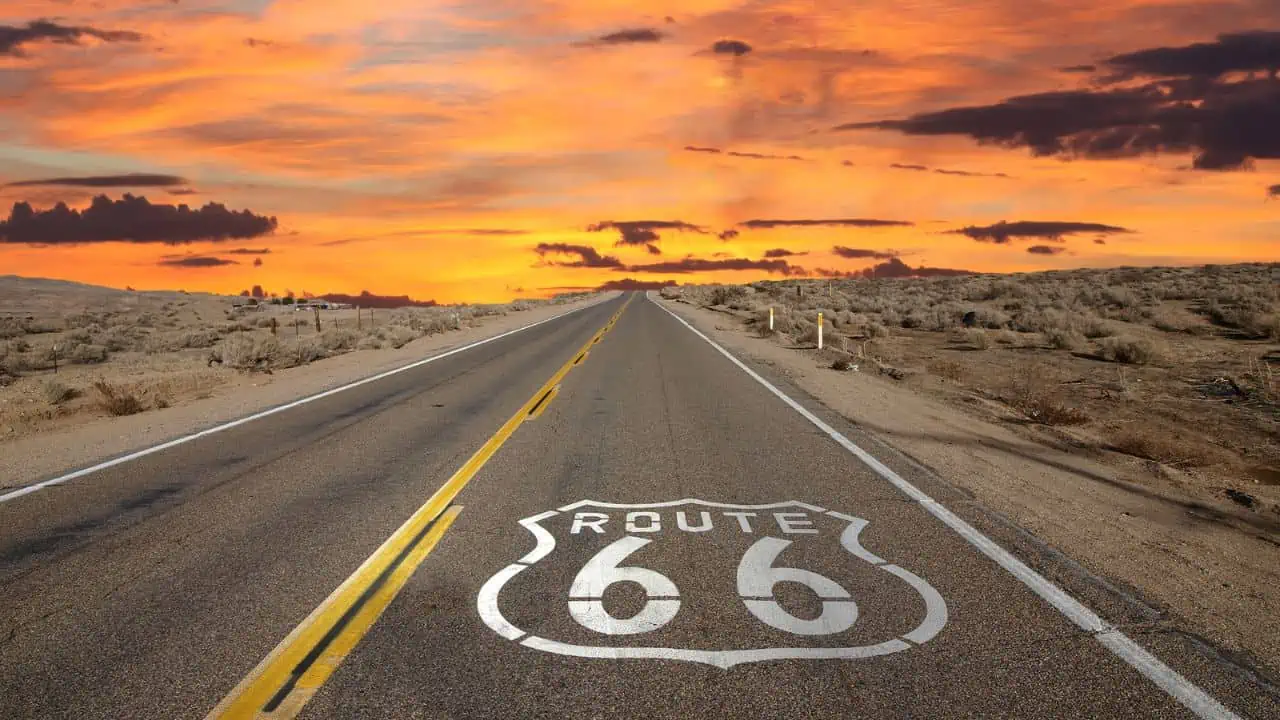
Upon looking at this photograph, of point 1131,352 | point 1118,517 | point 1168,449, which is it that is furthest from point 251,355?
point 1131,352

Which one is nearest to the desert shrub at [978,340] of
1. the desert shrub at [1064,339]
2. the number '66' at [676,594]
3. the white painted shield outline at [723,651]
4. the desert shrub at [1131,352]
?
the desert shrub at [1064,339]

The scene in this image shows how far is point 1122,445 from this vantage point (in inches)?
416

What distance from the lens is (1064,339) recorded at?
24312 mm

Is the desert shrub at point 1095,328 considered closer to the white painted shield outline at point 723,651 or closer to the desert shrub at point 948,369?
the desert shrub at point 948,369

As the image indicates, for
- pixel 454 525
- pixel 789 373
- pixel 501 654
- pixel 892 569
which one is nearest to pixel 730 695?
pixel 501 654

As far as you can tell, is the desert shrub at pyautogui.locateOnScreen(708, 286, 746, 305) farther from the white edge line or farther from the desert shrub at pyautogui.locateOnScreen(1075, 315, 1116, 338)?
the white edge line

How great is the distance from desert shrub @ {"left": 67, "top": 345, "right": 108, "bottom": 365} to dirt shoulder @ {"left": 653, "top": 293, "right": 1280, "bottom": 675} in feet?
102

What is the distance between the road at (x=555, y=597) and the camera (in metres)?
3.60

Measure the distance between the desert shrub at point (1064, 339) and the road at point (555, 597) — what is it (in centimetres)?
1855

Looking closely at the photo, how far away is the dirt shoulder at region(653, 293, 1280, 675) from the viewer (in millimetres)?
4820

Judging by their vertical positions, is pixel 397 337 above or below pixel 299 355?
below

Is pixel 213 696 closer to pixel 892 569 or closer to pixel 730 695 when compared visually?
pixel 730 695

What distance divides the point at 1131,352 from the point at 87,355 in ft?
119

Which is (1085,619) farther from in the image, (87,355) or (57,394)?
(87,355)
